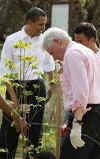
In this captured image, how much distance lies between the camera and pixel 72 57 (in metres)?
3.20

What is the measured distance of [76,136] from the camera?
328 cm

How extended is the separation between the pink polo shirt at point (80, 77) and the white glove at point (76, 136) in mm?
129

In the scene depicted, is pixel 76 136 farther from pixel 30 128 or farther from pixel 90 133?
pixel 30 128

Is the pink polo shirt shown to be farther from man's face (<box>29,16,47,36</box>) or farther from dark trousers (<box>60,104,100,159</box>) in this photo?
man's face (<box>29,16,47,36</box>)

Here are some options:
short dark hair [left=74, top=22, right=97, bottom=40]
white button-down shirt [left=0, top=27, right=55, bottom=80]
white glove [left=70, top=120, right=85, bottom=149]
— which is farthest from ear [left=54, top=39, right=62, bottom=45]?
white button-down shirt [left=0, top=27, right=55, bottom=80]

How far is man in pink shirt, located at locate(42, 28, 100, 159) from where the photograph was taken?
10.5 feet

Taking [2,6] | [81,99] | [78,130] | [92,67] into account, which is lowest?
[78,130]

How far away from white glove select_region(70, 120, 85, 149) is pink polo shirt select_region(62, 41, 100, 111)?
0.42ft

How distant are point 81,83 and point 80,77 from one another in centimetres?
4

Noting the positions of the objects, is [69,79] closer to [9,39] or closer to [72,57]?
[72,57]

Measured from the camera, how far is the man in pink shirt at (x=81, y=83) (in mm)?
3205

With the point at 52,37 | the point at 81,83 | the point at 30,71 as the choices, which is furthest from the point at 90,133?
the point at 30,71

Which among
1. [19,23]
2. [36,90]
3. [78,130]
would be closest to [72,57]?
[78,130]

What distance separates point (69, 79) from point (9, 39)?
4.63 ft
